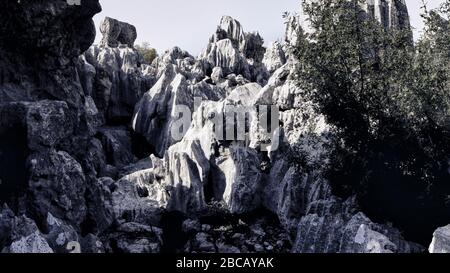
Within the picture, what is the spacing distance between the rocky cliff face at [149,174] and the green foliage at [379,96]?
1.79 meters

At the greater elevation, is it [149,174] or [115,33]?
[115,33]

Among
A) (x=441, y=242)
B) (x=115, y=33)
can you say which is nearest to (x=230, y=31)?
(x=115, y=33)

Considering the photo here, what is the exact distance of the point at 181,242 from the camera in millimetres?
33469

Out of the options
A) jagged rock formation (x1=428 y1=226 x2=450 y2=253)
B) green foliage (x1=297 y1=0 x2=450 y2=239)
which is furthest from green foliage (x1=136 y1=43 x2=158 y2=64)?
jagged rock formation (x1=428 y1=226 x2=450 y2=253)

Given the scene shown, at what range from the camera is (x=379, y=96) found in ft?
89.9

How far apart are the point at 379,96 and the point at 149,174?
62.8ft

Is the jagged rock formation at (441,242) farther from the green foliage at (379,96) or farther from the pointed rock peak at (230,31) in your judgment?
the pointed rock peak at (230,31)

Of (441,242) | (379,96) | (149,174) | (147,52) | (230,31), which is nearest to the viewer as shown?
(441,242)

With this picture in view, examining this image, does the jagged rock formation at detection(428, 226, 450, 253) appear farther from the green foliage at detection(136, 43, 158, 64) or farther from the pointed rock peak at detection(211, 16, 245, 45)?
the green foliage at detection(136, 43, 158, 64)

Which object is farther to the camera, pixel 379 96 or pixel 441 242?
pixel 379 96

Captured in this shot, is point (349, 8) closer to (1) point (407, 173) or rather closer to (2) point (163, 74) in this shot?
(1) point (407, 173)

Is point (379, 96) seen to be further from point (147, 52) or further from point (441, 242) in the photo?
point (147, 52)

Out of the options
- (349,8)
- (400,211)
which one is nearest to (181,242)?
(400,211)
